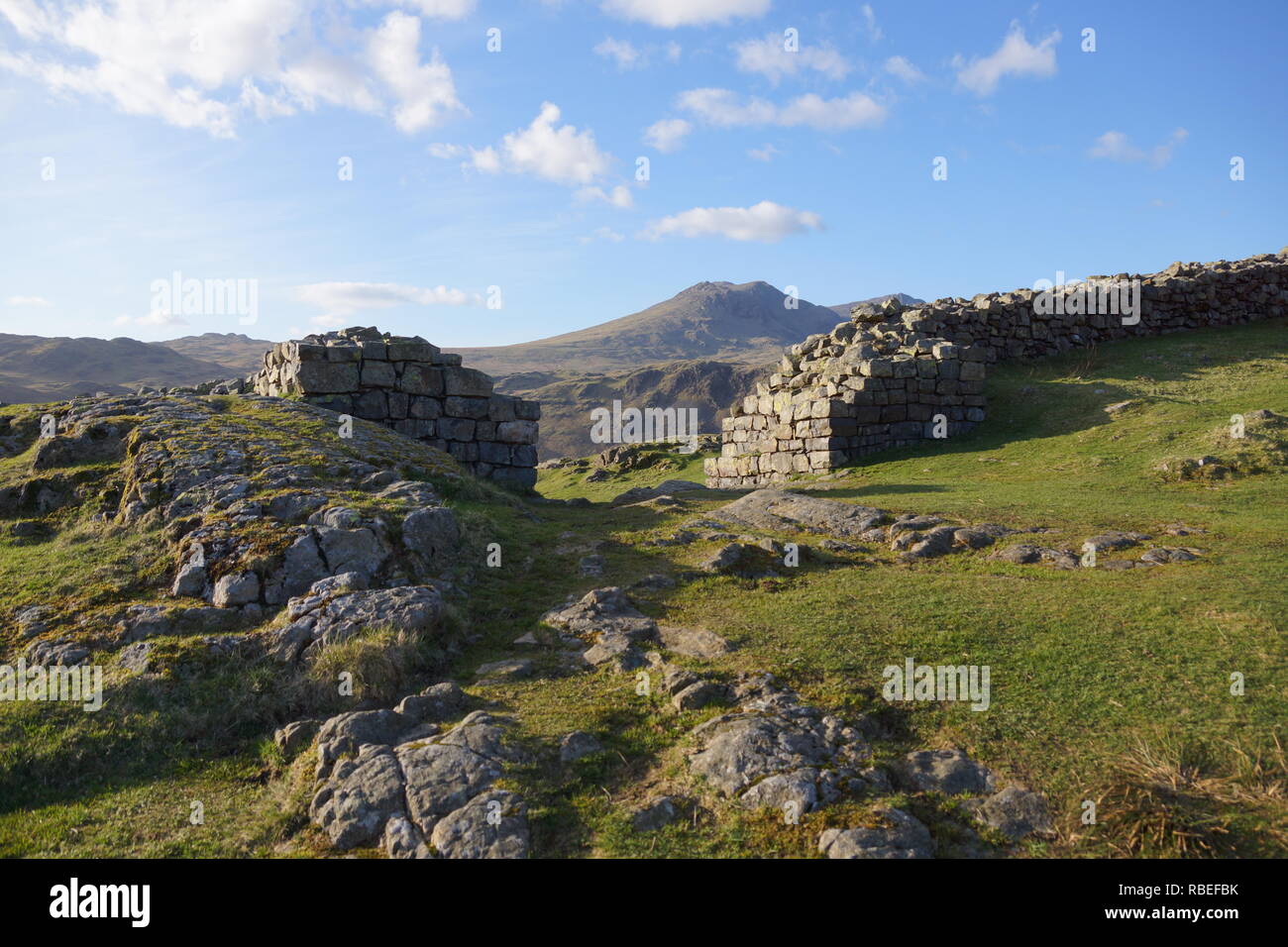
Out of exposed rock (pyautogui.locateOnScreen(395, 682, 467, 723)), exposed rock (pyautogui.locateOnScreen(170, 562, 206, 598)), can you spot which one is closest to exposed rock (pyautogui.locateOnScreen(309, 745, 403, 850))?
exposed rock (pyautogui.locateOnScreen(395, 682, 467, 723))

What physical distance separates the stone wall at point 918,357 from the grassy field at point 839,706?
816 cm

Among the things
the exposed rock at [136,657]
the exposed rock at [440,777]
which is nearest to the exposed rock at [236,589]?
the exposed rock at [136,657]

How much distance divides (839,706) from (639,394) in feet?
364

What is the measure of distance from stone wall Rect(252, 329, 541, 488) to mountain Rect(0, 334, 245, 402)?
125 metres

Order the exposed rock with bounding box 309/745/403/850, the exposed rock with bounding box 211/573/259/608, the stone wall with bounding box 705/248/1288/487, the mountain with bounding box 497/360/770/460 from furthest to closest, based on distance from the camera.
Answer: the mountain with bounding box 497/360/770/460
the stone wall with bounding box 705/248/1288/487
the exposed rock with bounding box 211/573/259/608
the exposed rock with bounding box 309/745/403/850

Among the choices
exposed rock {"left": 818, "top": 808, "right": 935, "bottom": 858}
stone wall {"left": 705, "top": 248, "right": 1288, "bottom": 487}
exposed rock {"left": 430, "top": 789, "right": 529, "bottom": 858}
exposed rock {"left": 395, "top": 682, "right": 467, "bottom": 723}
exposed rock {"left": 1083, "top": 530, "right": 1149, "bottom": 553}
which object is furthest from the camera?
stone wall {"left": 705, "top": 248, "right": 1288, "bottom": 487}

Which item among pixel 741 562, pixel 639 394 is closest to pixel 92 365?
pixel 639 394

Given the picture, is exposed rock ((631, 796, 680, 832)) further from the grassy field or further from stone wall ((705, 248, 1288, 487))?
stone wall ((705, 248, 1288, 487))

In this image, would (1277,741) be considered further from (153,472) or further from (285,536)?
(153,472)

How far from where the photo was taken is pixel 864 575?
10.1m

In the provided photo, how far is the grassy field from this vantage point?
5484 mm

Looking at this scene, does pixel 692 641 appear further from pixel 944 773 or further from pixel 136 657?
pixel 136 657
